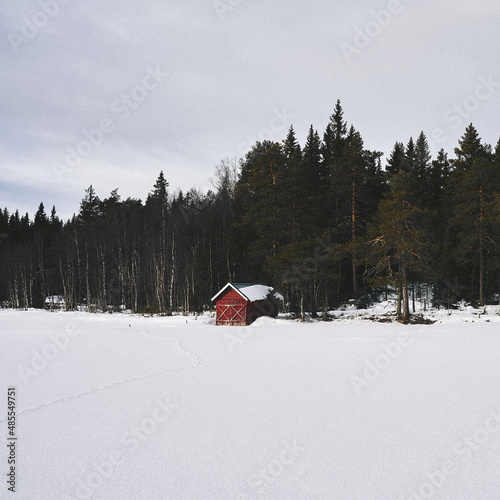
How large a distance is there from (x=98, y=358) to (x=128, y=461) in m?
8.40

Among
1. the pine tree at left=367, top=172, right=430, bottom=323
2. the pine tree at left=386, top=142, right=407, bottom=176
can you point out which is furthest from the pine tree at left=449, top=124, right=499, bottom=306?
the pine tree at left=386, top=142, right=407, bottom=176

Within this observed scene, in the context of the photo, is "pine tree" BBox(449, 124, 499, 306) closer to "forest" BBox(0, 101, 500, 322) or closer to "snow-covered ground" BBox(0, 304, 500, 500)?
"forest" BBox(0, 101, 500, 322)

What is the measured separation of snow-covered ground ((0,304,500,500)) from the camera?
3.97 metres

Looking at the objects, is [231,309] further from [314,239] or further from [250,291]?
[314,239]

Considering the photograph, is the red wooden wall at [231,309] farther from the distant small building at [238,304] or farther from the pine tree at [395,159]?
the pine tree at [395,159]

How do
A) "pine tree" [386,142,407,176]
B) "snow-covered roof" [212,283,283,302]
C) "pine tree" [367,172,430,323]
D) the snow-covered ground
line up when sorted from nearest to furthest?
the snow-covered ground → "pine tree" [367,172,430,323] → "snow-covered roof" [212,283,283,302] → "pine tree" [386,142,407,176]

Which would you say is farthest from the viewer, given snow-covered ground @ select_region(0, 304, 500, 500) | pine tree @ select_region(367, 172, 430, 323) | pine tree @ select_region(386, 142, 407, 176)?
pine tree @ select_region(386, 142, 407, 176)

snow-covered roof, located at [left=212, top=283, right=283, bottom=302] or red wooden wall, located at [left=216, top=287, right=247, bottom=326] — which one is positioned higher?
snow-covered roof, located at [left=212, top=283, right=283, bottom=302]

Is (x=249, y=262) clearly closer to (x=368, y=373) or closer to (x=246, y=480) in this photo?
(x=368, y=373)

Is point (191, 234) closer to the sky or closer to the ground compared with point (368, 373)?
closer to the sky

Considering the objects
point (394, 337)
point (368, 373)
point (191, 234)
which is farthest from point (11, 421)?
point (191, 234)

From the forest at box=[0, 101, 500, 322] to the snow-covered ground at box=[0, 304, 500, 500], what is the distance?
Result: 47.5ft

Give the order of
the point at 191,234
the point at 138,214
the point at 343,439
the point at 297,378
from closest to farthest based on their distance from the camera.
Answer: the point at 343,439 → the point at 297,378 → the point at 191,234 → the point at 138,214

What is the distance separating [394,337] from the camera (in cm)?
1670
